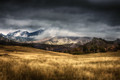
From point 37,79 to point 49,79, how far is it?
57cm

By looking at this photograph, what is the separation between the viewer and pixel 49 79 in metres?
4.21

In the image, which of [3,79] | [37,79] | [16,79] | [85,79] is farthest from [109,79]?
[3,79]

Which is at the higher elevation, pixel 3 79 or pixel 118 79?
pixel 3 79

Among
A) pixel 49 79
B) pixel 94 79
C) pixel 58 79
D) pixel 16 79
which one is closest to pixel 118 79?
pixel 94 79

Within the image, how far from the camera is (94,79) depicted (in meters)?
4.30

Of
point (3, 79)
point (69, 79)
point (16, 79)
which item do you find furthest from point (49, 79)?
point (3, 79)

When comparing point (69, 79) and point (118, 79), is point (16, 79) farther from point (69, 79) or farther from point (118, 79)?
point (118, 79)

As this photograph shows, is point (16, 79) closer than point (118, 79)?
Yes

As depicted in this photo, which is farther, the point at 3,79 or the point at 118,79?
the point at 118,79

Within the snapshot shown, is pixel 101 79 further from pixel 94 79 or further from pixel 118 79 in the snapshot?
pixel 118 79

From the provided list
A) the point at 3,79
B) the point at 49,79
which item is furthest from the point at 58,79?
the point at 3,79

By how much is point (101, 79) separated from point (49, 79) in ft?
7.84

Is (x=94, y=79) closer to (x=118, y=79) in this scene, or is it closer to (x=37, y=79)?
(x=118, y=79)

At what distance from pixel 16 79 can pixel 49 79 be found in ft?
4.78
